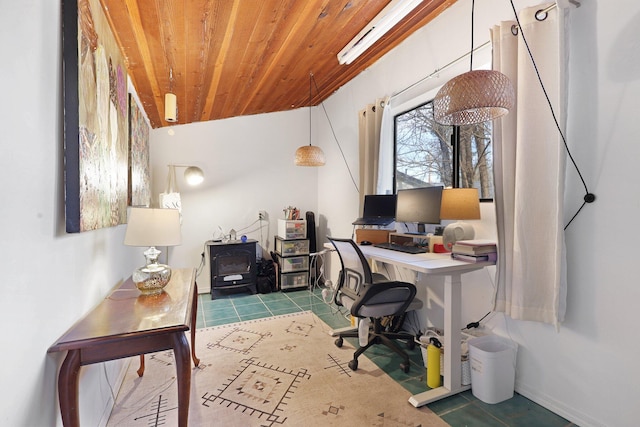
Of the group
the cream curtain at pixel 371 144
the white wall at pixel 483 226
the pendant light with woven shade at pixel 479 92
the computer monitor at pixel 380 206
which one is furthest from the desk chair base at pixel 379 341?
the pendant light with woven shade at pixel 479 92

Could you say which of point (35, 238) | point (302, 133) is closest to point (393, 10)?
point (35, 238)

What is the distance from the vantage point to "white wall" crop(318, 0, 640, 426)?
149cm

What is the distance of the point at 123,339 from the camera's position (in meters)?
1.21

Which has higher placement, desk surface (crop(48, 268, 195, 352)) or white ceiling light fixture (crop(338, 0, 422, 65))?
white ceiling light fixture (crop(338, 0, 422, 65))

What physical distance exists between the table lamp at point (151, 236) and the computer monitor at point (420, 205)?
1.85 metres

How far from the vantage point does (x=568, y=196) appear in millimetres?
1729

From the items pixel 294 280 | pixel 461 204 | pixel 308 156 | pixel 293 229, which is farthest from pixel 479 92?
pixel 294 280

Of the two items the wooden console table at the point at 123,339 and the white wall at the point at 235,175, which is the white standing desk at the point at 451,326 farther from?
the white wall at the point at 235,175

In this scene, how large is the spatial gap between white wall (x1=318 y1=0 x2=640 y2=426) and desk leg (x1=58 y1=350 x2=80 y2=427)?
93.2 inches

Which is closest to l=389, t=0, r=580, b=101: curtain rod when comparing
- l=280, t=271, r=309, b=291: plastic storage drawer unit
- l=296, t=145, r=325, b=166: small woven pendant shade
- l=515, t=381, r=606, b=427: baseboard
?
l=296, t=145, r=325, b=166: small woven pendant shade

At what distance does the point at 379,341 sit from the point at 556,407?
1.20 m

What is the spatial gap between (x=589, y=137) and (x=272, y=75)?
9.19ft

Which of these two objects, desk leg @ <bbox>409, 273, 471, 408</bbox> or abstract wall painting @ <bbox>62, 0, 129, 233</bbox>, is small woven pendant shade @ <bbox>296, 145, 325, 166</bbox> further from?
desk leg @ <bbox>409, 273, 471, 408</bbox>

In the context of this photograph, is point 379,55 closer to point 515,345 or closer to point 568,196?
point 568,196
